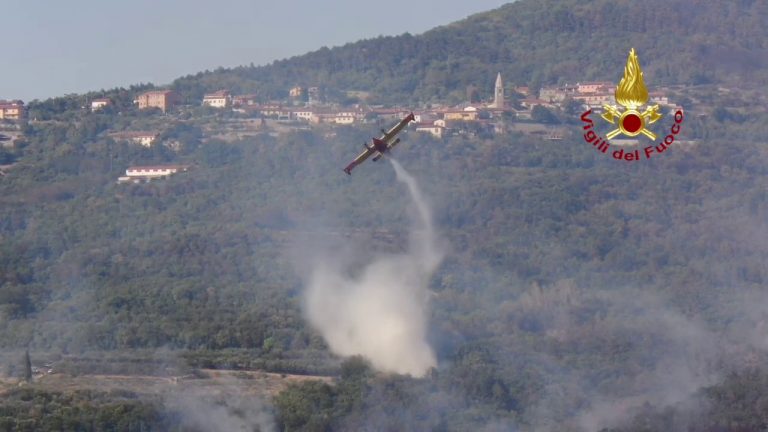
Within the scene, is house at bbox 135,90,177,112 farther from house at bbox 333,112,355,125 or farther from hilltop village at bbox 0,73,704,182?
house at bbox 333,112,355,125

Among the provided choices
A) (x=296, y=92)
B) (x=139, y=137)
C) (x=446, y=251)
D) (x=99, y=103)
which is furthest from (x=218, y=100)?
(x=446, y=251)

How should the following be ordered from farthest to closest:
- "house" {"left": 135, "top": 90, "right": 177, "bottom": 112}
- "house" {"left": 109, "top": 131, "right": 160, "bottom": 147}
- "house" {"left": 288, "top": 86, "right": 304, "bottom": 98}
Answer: "house" {"left": 288, "top": 86, "right": 304, "bottom": 98}, "house" {"left": 135, "top": 90, "right": 177, "bottom": 112}, "house" {"left": 109, "top": 131, "right": 160, "bottom": 147}

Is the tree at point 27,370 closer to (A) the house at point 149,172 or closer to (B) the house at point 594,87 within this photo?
(A) the house at point 149,172

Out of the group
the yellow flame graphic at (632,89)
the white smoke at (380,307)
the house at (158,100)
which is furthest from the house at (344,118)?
the yellow flame graphic at (632,89)

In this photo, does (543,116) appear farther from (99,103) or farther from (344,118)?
(99,103)

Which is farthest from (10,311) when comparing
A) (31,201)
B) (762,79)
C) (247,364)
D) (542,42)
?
(542,42)

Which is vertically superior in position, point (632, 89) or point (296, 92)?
point (632, 89)

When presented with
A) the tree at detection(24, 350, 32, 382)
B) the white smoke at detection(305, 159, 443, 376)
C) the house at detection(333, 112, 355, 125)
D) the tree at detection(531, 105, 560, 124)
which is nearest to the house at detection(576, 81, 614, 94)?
the tree at detection(531, 105, 560, 124)
